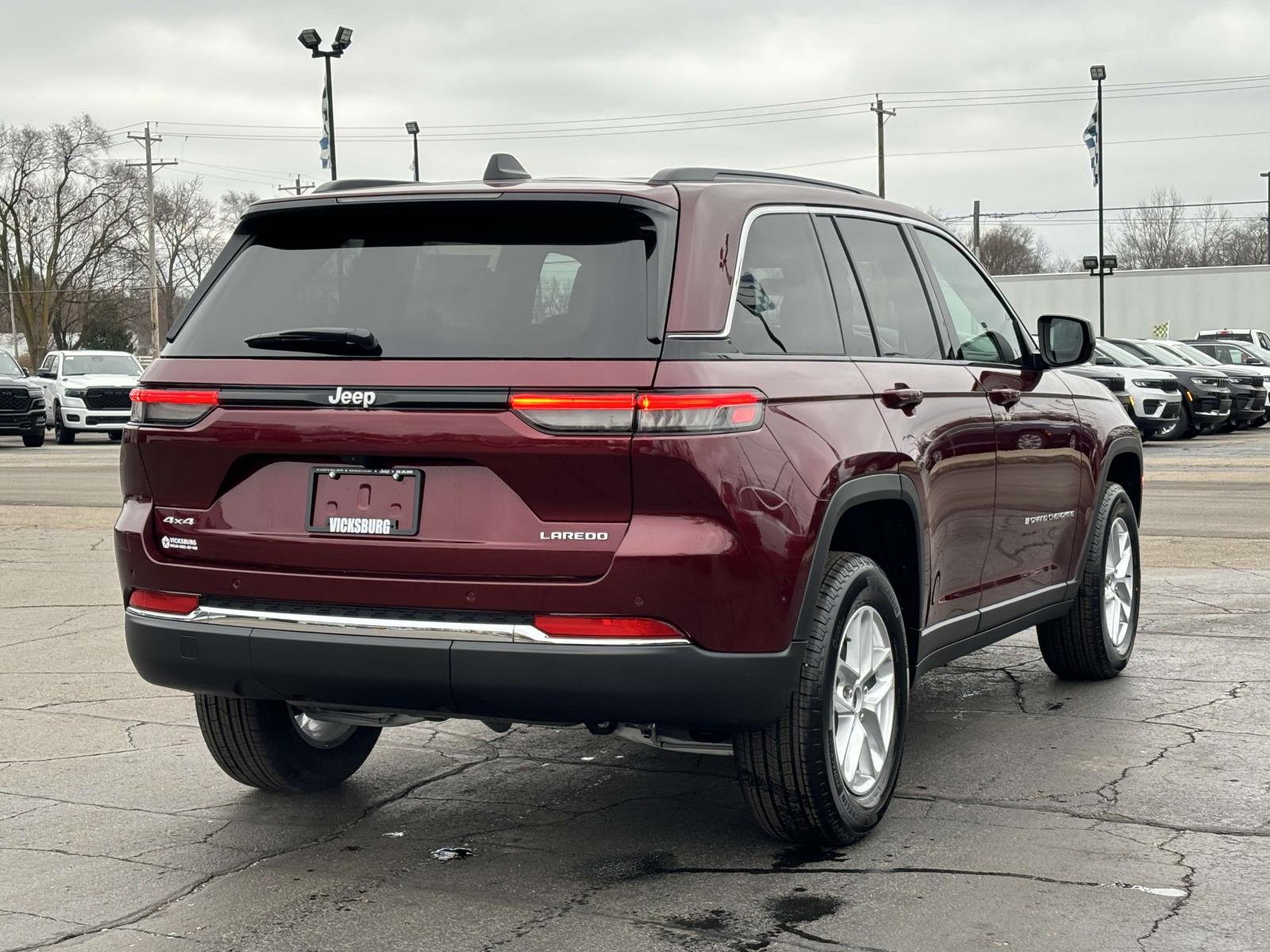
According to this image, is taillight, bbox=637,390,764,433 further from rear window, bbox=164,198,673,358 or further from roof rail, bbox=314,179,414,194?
roof rail, bbox=314,179,414,194

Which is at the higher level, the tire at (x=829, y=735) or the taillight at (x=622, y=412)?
the taillight at (x=622, y=412)

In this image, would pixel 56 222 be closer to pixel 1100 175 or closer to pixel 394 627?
pixel 1100 175

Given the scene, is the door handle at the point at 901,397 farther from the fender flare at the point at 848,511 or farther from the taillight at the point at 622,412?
the taillight at the point at 622,412

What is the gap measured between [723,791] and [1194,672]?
2.92 meters

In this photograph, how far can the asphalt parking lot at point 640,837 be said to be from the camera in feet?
13.4

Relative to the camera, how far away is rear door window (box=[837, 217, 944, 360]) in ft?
17.5

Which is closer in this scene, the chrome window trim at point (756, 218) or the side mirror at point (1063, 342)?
the chrome window trim at point (756, 218)

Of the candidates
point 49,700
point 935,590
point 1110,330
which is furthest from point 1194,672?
point 1110,330

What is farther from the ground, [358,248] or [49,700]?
[358,248]

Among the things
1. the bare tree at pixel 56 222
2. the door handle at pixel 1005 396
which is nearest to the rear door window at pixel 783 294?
the door handle at pixel 1005 396

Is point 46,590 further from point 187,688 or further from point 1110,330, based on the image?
point 1110,330

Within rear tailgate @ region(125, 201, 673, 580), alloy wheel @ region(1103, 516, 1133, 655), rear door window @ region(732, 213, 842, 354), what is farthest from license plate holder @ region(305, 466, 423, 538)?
alloy wheel @ region(1103, 516, 1133, 655)

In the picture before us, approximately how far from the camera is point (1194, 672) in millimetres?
7348

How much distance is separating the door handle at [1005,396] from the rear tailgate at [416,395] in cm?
199
